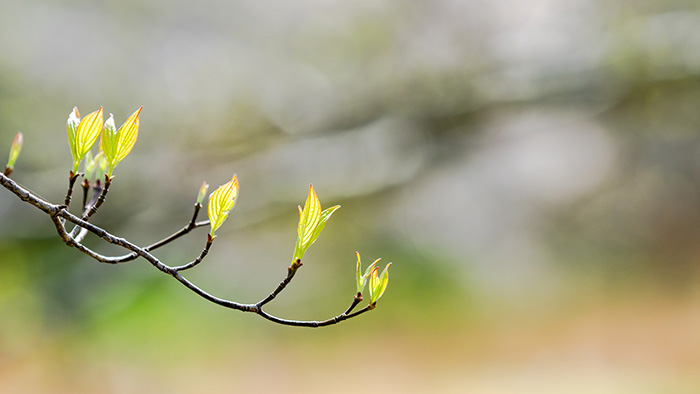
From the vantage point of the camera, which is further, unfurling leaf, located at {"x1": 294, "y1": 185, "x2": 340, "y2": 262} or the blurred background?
the blurred background

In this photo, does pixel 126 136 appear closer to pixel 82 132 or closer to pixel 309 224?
pixel 82 132

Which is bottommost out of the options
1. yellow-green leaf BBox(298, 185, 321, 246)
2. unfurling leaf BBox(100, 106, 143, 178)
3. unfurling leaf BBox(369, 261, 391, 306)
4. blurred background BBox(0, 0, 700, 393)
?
unfurling leaf BBox(369, 261, 391, 306)

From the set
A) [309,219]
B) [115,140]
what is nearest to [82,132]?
[115,140]

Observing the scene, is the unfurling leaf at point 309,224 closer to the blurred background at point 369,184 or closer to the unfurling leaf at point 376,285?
the unfurling leaf at point 376,285

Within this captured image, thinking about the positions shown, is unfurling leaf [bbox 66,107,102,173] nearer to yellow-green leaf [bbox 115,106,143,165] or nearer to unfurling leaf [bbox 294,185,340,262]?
yellow-green leaf [bbox 115,106,143,165]

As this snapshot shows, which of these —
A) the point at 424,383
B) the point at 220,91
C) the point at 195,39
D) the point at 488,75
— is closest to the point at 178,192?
the point at 220,91

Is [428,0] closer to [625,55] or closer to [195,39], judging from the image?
[625,55]

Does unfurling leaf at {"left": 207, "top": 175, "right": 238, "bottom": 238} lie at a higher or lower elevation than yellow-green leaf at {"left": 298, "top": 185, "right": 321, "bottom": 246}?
higher

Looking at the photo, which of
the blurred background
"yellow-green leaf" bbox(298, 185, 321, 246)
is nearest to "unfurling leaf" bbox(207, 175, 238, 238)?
"yellow-green leaf" bbox(298, 185, 321, 246)
